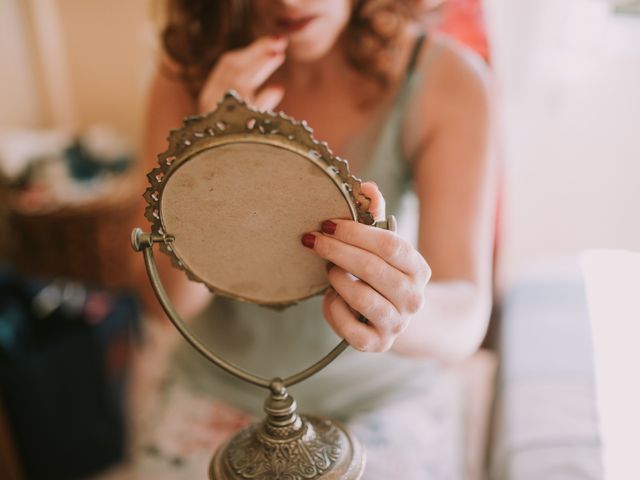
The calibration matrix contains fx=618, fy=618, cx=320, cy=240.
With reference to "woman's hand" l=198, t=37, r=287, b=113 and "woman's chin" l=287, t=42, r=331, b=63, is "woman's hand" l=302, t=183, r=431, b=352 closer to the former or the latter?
"woman's hand" l=198, t=37, r=287, b=113

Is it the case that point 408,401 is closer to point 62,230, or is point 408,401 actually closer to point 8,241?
point 62,230

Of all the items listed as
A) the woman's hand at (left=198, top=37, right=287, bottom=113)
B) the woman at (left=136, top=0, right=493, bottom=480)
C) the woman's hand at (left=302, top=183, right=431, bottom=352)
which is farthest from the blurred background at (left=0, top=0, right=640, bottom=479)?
the woman's hand at (left=198, top=37, right=287, bottom=113)

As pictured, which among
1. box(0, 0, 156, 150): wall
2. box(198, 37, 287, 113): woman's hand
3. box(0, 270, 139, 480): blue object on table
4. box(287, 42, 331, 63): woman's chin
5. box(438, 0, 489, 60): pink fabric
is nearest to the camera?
box(198, 37, 287, 113): woman's hand

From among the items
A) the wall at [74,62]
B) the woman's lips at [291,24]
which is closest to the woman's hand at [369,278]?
the woman's lips at [291,24]

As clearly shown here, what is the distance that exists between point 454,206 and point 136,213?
51.2 inches

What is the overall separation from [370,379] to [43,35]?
2.15 m

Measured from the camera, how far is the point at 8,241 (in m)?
2.29

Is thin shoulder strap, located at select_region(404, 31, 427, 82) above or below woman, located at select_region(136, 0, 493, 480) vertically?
above

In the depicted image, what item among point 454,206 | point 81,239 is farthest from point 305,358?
point 81,239

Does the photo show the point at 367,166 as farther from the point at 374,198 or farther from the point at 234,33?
the point at 374,198

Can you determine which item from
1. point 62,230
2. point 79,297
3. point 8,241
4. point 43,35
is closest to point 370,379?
point 79,297

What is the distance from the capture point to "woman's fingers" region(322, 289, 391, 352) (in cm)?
39

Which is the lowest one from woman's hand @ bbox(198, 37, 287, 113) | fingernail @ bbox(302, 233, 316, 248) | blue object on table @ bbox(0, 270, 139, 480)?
blue object on table @ bbox(0, 270, 139, 480)

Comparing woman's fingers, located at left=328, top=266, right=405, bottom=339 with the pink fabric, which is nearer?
woman's fingers, located at left=328, top=266, right=405, bottom=339
